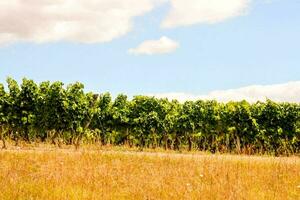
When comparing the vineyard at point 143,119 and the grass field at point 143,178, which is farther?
the vineyard at point 143,119

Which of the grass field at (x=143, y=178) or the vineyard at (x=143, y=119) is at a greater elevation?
the vineyard at (x=143, y=119)

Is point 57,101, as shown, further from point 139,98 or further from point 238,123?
point 238,123

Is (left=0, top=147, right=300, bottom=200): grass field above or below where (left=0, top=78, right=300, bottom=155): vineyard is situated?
below

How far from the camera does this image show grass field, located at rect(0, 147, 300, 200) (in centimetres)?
885

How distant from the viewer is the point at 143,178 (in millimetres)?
10625

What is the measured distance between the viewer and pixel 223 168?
1168 centimetres

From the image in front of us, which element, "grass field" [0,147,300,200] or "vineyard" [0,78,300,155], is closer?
"grass field" [0,147,300,200]

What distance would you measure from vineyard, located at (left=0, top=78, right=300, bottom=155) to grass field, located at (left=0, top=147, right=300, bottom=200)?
1409cm

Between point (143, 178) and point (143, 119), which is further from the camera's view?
point (143, 119)

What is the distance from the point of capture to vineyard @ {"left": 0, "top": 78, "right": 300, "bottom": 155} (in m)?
28.6

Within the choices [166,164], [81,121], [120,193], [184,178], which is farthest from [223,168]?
[81,121]

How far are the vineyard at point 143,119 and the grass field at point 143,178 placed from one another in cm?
1409

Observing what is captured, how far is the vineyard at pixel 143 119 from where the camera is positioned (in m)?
28.6

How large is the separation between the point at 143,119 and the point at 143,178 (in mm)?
19259
